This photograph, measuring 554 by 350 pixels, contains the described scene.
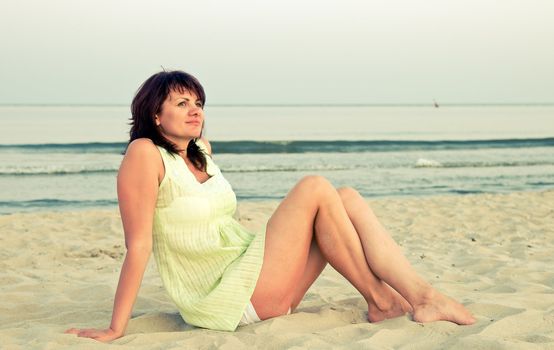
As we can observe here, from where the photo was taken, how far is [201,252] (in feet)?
11.4

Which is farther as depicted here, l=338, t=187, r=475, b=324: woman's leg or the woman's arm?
l=338, t=187, r=475, b=324: woman's leg

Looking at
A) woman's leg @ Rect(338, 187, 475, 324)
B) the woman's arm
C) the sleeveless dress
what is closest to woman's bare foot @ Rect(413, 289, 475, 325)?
woman's leg @ Rect(338, 187, 475, 324)

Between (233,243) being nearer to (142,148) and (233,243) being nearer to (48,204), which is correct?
(142,148)

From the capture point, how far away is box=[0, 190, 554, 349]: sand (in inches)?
126

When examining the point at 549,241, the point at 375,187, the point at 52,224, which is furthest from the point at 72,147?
the point at 549,241

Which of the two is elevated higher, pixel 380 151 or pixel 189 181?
pixel 189 181

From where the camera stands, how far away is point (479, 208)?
30.8 feet

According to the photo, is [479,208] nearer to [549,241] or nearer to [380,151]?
[549,241]

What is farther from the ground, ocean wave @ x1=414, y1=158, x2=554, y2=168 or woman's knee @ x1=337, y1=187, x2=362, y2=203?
woman's knee @ x1=337, y1=187, x2=362, y2=203

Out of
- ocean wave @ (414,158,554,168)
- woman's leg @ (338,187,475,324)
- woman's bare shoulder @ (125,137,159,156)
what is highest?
woman's bare shoulder @ (125,137,159,156)

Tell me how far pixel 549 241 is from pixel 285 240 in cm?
425

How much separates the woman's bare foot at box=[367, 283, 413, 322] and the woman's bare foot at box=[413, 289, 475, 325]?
0.50 ft

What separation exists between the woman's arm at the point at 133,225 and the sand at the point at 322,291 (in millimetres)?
111

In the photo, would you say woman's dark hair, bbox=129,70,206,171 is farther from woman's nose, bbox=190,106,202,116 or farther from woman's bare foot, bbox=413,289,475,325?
woman's bare foot, bbox=413,289,475,325
